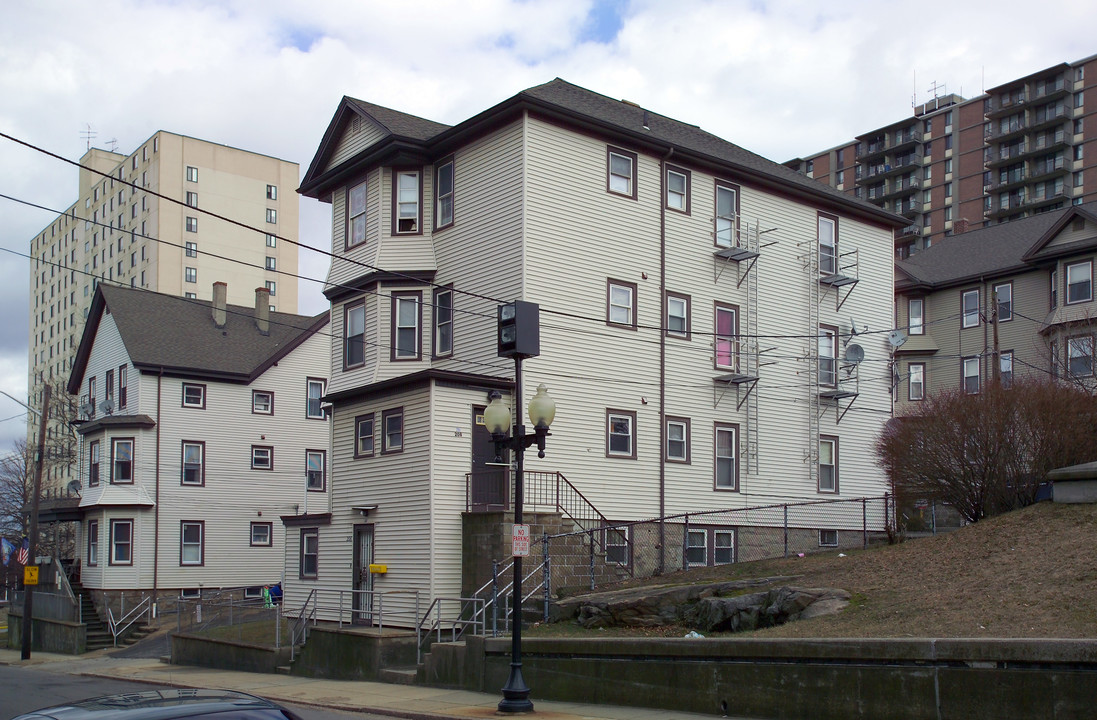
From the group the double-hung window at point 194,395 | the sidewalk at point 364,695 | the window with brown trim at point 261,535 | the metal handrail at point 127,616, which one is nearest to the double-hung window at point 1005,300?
the window with brown trim at point 261,535

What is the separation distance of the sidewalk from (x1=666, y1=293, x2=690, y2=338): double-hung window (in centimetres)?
1288

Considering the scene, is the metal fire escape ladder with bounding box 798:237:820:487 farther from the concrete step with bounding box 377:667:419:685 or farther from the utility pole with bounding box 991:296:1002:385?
the concrete step with bounding box 377:667:419:685

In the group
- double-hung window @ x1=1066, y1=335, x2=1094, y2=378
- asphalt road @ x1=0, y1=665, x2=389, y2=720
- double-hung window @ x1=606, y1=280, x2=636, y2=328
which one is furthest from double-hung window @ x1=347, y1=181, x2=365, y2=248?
double-hung window @ x1=1066, y1=335, x2=1094, y2=378

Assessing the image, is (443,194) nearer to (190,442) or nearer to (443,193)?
(443,193)

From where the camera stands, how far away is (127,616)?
4088 cm

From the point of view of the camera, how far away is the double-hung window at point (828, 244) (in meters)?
34.2

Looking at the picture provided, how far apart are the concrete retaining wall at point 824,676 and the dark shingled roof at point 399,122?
51.8 ft

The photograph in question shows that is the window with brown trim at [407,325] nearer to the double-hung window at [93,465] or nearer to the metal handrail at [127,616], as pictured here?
the metal handrail at [127,616]

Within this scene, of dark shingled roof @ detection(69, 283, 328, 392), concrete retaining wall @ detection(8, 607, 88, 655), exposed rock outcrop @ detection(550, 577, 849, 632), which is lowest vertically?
concrete retaining wall @ detection(8, 607, 88, 655)

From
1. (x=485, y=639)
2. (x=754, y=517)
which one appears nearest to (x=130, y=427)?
(x=754, y=517)

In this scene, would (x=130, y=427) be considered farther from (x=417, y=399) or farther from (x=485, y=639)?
(x=485, y=639)

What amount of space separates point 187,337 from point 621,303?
25.1 meters

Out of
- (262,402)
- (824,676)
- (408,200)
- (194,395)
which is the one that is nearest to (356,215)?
(408,200)

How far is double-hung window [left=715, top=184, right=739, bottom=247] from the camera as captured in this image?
103 ft
